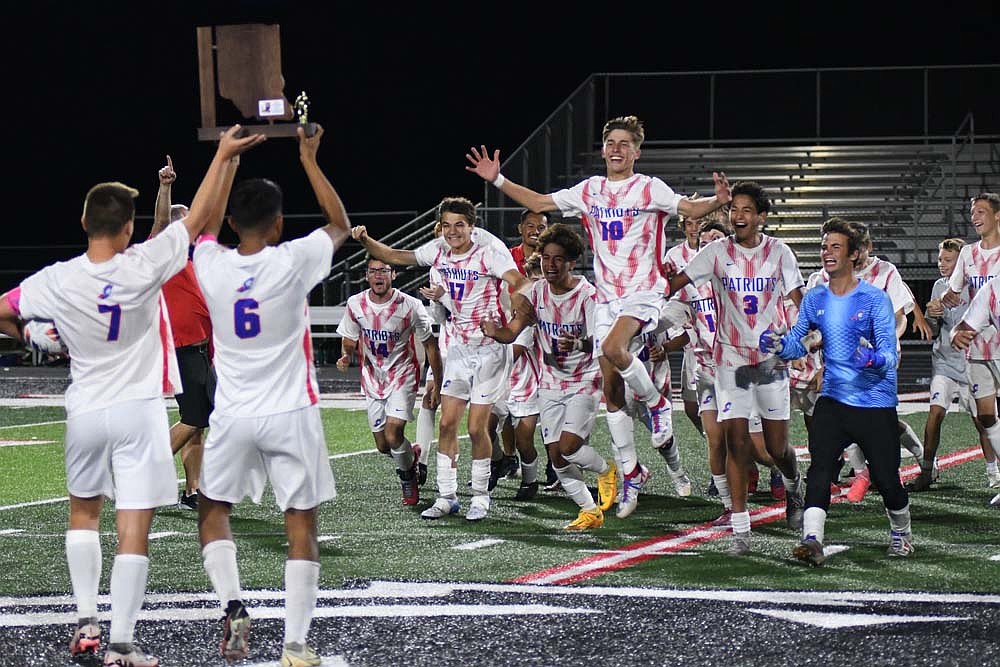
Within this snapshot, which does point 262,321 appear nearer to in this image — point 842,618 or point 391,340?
point 842,618

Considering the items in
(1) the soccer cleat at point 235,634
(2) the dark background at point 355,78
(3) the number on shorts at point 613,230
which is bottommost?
(1) the soccer cleat at point 235,634

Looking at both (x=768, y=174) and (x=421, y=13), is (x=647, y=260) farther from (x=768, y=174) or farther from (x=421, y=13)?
(x=421, y=13)

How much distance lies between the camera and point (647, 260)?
29.5 ft

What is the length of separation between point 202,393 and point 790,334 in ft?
13.9

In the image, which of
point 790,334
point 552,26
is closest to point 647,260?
point 790,334

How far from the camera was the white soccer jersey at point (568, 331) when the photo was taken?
9.44 metres

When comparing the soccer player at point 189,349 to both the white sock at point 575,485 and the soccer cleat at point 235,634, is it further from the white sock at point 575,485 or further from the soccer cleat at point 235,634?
the soccer cleat at point 235,634

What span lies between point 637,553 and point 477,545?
956mm

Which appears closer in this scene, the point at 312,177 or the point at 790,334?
the point at 312,177

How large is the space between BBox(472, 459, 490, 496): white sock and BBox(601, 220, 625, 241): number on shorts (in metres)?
1.80

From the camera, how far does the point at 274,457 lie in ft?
18.1

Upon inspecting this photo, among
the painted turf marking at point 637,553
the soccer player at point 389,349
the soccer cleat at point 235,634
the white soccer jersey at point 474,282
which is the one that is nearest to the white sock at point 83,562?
the soccer cleat at point 235,634

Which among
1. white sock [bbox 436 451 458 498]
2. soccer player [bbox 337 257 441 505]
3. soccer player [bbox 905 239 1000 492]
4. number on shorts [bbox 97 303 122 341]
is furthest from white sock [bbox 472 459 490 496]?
number on shorts [bbox 97 303 122 341]

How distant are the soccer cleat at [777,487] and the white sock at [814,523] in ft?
9.57
